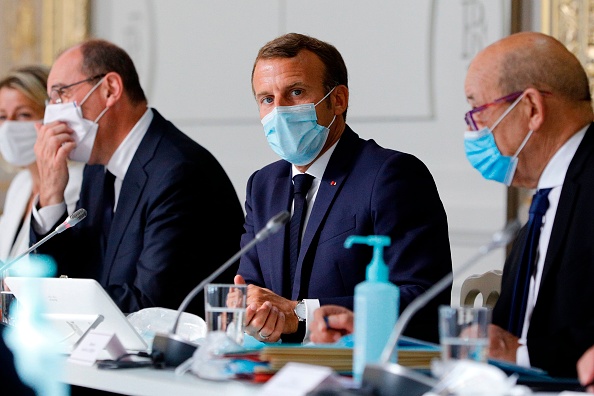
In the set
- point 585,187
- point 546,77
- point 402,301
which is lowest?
point 402,301

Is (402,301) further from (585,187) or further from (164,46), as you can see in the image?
(164,46)

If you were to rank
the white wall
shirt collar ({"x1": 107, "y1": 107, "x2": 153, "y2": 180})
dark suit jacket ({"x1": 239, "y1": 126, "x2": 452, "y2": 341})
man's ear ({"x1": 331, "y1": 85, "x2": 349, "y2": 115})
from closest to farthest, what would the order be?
dark suit jacket ({"x1": 239, "y1": 126, "x2": 452, "y2": 341}) < man's ear ({"x1": 331, "y1": 85, "x2": 349, "y2": 115}) < shirt collar ({"x1": 107, "y1": 107, "x2": 153, "y2": 180}) < the white wall

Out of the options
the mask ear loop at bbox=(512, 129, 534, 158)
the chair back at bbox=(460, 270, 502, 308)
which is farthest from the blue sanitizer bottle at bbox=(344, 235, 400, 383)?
the chair back at bbox=(460, 270, 502, 308)

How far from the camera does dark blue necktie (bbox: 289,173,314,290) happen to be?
2816mm

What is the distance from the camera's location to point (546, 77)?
2.43m

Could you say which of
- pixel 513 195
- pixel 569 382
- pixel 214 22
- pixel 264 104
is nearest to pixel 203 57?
pixel 214 22

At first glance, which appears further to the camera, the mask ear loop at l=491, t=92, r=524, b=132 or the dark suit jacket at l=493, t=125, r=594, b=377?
the mask ear loop at l=491, t=92, r=524, b=132

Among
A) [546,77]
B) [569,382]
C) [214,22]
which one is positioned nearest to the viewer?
[569,382]

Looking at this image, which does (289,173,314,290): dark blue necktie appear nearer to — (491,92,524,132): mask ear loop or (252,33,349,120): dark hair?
(252,33,349,120): dark hair

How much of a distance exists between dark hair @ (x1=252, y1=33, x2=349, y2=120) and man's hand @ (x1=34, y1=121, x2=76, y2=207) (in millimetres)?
983

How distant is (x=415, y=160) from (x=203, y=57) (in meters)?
2.63

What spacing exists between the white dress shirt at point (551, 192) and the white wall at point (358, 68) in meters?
1.73

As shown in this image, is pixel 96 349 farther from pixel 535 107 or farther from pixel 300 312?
pixel 535 107

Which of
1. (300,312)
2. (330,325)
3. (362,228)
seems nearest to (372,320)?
(330,325)
